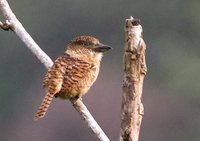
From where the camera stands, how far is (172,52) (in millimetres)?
37062

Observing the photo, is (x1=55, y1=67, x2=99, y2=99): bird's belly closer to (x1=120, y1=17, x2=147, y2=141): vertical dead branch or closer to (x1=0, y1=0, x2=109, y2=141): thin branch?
(x1=0, y1=0, x2=109, y2=141): thin branch

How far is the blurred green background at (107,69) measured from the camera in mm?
31562

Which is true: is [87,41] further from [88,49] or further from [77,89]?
[77,89]

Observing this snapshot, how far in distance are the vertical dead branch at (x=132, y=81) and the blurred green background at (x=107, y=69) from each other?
2110cm

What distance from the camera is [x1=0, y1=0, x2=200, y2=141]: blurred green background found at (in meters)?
31.6

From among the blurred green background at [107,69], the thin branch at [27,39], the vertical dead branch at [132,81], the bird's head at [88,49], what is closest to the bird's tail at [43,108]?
the thin branch at [27,39]

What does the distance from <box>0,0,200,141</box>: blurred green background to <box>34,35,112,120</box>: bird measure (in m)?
18.7

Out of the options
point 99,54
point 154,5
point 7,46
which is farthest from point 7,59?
point 99,54

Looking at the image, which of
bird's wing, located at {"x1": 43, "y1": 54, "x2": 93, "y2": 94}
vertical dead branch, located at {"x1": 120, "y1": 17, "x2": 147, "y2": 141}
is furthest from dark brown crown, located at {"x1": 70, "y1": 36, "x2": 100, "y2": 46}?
vertical dead branch, located at {"x1": 120, "y1": 17, "x2": 147, "y2": 141}

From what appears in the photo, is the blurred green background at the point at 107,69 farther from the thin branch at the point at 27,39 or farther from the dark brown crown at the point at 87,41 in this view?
the thin branch at the point at 27,39

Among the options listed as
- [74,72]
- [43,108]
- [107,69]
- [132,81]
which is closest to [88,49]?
[74,72]

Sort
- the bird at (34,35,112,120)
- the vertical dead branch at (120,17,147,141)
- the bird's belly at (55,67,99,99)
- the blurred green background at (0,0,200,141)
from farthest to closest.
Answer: the blurred green background at (0,0,200,141) < the bird's belly at (55,67,99,99) < the bird at (34,35,112,120) < the vertical dead branch at (120,17,147,141)

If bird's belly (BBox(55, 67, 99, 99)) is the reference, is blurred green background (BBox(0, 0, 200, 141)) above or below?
above

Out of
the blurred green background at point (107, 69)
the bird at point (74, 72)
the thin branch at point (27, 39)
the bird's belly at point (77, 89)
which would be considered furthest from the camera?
the blurred green background at point (107, 69)
